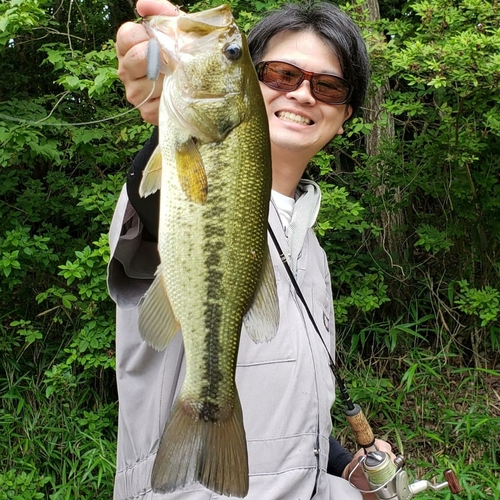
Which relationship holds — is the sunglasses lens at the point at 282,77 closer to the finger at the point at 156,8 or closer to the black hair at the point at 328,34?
the black hair at the point at 328,34

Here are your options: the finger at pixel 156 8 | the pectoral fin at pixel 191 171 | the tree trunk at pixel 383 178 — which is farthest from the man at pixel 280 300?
the tree trunk at pixel 383 178

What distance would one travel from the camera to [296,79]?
2.20 m

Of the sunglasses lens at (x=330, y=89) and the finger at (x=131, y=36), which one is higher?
the finger at (x=131, y=36)

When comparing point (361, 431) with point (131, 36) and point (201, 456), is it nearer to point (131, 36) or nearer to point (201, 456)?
point (201, 456)

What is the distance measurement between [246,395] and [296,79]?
1.08m

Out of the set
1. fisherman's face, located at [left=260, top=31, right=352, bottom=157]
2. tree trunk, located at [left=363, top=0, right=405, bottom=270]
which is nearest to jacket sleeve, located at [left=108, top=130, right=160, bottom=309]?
fisherman's face, located at [left=260, top=31, right=352, bottom=157]

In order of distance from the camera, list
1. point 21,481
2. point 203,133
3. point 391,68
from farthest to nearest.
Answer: point 391,68 → point 21,481 → point 203,133

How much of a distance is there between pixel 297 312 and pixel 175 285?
626 millimetres

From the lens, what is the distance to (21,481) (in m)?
3.91

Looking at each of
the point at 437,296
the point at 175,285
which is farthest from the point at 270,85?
the point at 437,296

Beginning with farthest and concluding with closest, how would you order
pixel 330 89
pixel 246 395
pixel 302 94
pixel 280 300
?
pixel 330 89 < pixel 302 94 < pixel 280 300 < pixel 246 395

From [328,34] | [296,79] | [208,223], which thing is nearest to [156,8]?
[208,223]

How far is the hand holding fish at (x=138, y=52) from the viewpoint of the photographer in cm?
146

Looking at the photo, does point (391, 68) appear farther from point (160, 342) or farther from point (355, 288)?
point (160, 342)
